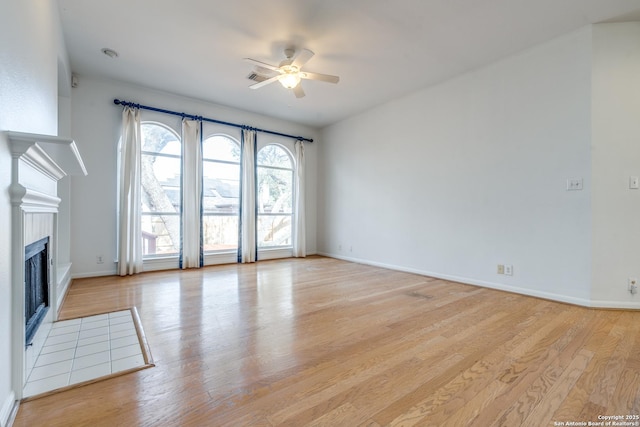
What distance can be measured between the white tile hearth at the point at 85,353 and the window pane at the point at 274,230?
3.48m

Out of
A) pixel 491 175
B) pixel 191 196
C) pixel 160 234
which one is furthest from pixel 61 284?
pixel 491 175

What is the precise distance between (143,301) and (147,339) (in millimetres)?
1102

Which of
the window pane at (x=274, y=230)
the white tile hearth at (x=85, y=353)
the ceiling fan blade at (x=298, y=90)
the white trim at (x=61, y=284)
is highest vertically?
the ceiling fan blade at (x=298, y=90)

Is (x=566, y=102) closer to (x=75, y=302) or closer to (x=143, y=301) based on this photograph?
(x=143, y=301)

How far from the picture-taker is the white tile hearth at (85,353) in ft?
5.42

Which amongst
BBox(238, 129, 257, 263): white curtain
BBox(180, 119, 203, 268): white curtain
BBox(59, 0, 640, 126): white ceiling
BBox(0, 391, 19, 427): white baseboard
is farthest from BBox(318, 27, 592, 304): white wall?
BBox(0, 391, 19, 427): white baseboard

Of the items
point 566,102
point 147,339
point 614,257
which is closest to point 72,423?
point 147,339

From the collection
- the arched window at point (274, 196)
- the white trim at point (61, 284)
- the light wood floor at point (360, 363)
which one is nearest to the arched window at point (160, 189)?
the white trim at point (61, 284)

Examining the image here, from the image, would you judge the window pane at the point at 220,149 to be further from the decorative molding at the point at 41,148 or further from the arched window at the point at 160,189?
the decorative molding at the point at 41,148

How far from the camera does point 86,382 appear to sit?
1.62 metres

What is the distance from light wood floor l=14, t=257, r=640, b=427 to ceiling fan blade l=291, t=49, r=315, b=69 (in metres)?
2.74

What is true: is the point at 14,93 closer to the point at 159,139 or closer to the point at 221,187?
the point at 159,139

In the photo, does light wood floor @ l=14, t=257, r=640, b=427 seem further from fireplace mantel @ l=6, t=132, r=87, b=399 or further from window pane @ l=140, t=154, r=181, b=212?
window pane @ l=140, t=154, r=181, b=212

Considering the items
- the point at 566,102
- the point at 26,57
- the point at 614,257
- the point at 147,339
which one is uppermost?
the point at 566,102
